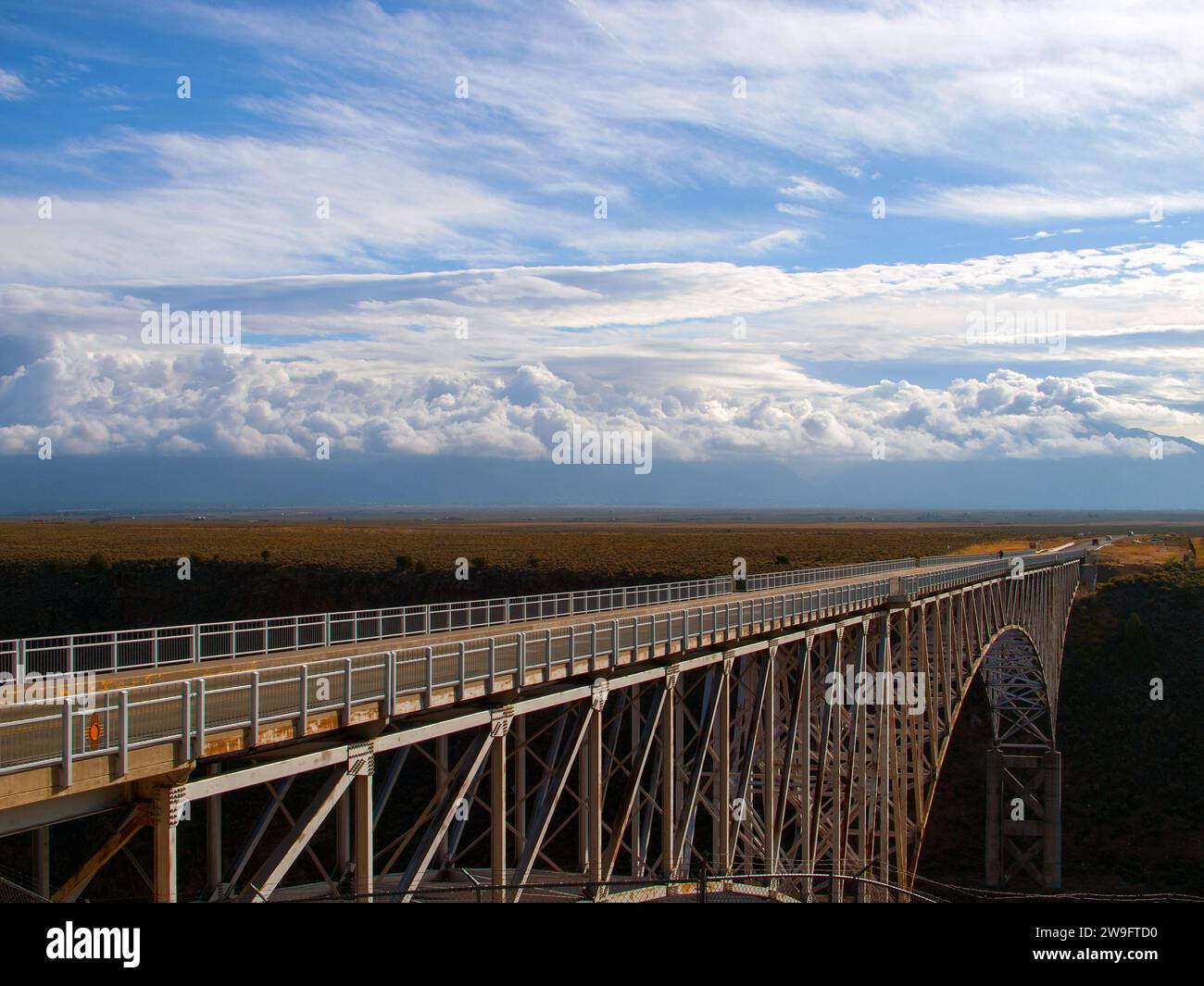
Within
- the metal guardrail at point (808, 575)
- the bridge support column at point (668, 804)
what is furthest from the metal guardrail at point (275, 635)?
the metal guardrail at point (808, 575)

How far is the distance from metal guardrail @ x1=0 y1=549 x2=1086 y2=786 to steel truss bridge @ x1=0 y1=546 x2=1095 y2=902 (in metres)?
0.06

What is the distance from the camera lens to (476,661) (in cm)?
1914

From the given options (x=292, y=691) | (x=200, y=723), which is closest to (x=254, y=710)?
(x=200, y=723)

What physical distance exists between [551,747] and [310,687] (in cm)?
806

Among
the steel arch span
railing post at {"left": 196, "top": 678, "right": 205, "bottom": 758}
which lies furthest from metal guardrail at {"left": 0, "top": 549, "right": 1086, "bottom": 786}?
the steel arch span

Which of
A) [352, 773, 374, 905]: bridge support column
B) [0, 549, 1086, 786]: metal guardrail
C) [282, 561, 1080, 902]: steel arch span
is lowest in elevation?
[282, 561, 1080, 902]: steel arch span

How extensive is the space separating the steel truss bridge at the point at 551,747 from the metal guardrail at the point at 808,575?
28 cm

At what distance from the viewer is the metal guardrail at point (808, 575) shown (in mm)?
43312

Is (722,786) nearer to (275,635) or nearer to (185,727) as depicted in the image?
(275,635)

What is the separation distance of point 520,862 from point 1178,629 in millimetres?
59520

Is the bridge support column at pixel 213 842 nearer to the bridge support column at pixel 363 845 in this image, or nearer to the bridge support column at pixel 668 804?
the bridge support column at pixel 363 845

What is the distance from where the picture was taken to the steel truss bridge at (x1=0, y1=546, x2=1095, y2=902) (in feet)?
38.3

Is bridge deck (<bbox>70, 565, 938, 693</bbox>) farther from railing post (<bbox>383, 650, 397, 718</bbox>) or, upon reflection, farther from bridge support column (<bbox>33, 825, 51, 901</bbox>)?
bridge support column (<bbox>33, 825, 51, 901</bbox>)

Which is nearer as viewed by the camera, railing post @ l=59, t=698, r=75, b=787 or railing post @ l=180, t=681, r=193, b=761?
railing post @ l=59, t=698, r=75, b=787
